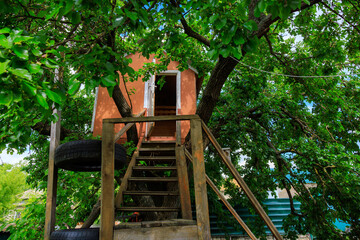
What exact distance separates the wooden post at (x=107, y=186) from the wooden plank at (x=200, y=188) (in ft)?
3.22

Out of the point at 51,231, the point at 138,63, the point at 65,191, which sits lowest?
the point at 51,231

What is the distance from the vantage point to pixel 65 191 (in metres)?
4.87

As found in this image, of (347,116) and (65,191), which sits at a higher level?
(347,116)

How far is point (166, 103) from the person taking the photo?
582 inches

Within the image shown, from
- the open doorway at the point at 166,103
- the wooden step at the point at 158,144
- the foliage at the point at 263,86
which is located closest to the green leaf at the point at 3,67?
the foliage at the point at 263,86

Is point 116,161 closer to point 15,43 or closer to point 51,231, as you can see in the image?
point 51,231

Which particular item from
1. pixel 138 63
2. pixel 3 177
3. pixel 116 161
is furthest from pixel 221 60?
pixel 3 177

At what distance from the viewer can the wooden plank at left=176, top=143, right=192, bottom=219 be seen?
4.06 metres

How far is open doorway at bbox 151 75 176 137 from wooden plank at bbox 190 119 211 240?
6.88m

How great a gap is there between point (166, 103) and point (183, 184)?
10457mm

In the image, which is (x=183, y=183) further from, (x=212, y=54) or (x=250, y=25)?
(x=250, y=25)

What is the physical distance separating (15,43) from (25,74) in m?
0.42

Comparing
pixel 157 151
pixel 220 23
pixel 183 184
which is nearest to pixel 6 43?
pixel 220 23

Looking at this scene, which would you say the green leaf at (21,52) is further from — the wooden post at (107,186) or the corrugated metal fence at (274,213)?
the corrugated metal fence at (274,213)
